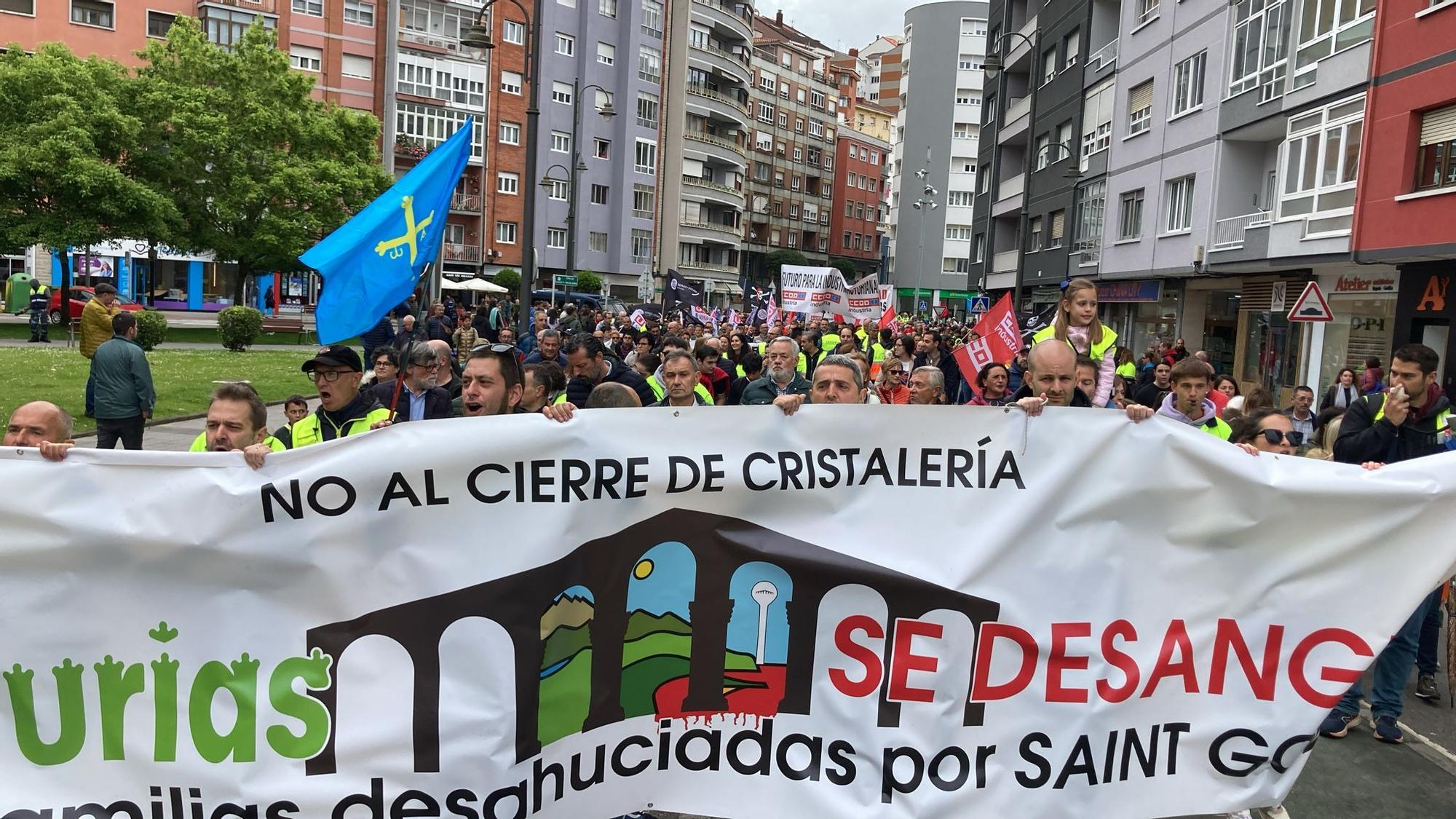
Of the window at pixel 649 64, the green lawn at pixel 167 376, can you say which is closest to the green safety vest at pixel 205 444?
the green lawn at pixel 167 376

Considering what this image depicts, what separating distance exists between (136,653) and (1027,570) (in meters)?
2.99

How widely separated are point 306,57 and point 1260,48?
159 feet

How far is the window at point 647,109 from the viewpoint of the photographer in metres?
72.6

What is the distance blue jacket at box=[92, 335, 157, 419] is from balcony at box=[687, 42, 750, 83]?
230ft

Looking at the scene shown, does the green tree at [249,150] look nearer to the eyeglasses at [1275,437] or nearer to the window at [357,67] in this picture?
the window at [357,67]

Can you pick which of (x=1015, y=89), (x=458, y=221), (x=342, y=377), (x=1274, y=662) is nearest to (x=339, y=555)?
(x=342, y=377)

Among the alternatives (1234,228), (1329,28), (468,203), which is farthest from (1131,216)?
(468,203)

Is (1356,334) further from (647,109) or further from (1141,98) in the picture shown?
(647,109)

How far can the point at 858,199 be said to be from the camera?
111 m

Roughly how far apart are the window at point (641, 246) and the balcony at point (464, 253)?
1117cm

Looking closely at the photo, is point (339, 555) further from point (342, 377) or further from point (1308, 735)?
point (1308, 735)

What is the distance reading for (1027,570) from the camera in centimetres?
416

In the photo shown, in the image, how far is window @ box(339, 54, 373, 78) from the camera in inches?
2399

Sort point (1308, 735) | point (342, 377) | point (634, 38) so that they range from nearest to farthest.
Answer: point (1308, 735) → point (342, 377) → point (634, 38)
